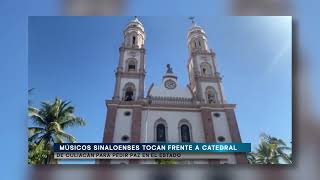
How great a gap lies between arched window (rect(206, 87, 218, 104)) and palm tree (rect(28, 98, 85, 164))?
277cm

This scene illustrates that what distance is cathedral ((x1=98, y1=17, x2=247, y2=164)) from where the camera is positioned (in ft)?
30.8

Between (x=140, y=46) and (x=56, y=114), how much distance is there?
93.1 inches

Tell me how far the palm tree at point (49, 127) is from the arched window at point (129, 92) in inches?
44.4

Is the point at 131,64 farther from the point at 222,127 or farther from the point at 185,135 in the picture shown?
the point at 222,127

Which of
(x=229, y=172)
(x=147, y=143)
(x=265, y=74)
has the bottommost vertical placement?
(x=229, y=172)

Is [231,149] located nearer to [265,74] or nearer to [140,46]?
[265,74]

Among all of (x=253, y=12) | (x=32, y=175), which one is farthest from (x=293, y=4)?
(x=32, y=175)

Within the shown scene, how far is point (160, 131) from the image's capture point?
942 centimetres

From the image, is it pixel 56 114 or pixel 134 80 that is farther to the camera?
pixel 134 80

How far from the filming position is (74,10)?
9391 mm

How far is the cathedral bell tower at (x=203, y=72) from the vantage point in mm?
9656

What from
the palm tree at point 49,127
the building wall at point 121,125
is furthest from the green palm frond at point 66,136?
the building wall at point 121,125

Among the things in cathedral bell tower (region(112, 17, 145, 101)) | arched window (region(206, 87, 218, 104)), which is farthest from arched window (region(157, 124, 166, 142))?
arched window (region(206, 87, 218, 104))

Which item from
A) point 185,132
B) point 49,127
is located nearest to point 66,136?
point 49,127
